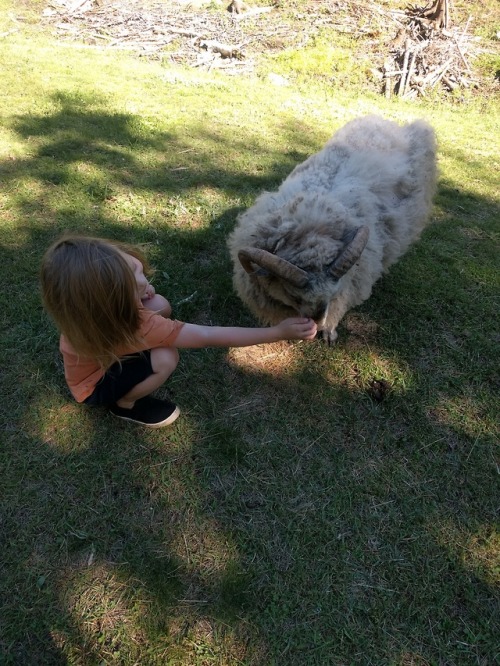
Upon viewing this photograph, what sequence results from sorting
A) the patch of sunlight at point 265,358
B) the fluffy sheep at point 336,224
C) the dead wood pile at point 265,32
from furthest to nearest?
the dead wood pile at point 265,32
the patch of sunlight at point 265,358
the fluffy sheep at point 336,224

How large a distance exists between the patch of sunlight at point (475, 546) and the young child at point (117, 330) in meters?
1.47

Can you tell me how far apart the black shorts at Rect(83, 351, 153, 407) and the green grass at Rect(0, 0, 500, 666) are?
12.9 inches

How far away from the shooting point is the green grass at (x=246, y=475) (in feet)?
7.26

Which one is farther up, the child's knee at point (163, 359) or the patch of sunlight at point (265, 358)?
the child's knee at point (163, 359)

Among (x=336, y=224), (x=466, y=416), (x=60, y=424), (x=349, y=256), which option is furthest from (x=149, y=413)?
(x=466, y=416)

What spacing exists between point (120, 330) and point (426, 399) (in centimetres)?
239

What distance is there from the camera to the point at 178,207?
495 centimetres

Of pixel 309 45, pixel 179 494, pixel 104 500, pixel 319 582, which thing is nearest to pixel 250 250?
pixel 179 494

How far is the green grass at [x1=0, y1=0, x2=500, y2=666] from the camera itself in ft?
7.26

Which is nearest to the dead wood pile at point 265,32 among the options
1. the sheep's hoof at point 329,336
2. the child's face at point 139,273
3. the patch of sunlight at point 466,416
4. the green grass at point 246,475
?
the green grass at point 246,475

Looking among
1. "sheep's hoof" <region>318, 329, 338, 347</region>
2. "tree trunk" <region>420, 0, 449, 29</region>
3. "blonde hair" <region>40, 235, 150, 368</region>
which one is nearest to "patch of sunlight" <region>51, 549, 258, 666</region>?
"blonde hair" <region>40, 235, 150, 368</region>

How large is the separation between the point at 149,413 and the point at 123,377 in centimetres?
38

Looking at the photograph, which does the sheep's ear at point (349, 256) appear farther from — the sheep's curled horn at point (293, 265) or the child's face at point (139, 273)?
the child's face at point (139, 273)

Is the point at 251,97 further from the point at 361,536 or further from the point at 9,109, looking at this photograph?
the point at 361,536
